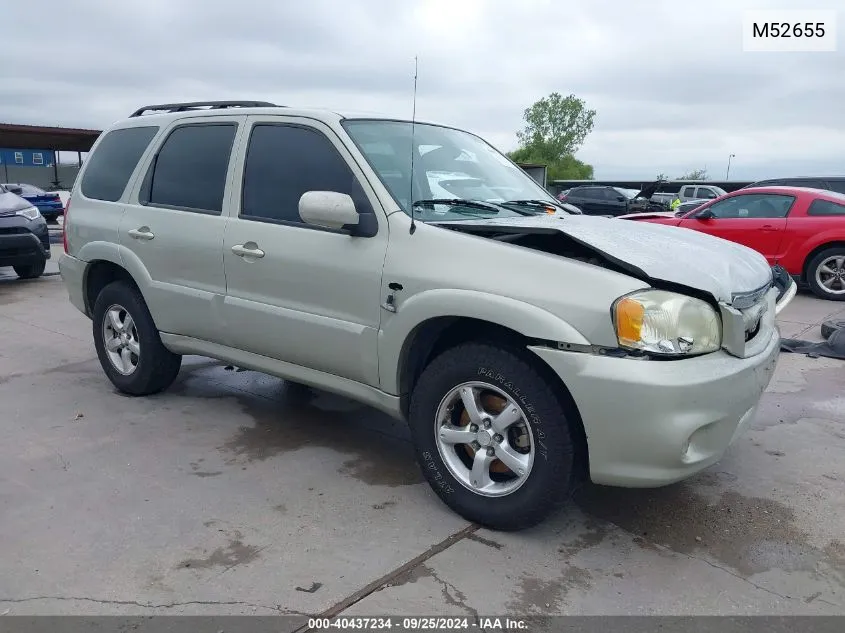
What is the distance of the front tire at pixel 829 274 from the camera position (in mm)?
9539

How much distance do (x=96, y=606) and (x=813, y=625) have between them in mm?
2531

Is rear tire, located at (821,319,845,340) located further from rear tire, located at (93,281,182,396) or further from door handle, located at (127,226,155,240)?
door handle, located at (127,226,155,240)

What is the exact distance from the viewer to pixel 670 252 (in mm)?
3131

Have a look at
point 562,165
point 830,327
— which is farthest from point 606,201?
point 562,165

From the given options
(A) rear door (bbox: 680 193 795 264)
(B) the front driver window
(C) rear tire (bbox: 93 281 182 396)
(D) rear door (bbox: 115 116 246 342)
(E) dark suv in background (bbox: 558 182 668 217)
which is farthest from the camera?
(E) dark suv in background (bbox: 558 182 668 217)

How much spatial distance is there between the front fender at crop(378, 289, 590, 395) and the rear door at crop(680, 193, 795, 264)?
792cm

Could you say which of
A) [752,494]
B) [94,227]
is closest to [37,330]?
[94,227]

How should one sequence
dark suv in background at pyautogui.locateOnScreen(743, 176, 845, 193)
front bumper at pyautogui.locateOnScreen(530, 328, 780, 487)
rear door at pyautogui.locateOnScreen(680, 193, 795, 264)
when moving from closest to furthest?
front bumper at pyautogui.locateOnScreen(530, 328, 780, 487) → rear door at pyautogui.locateOnScreen(680, 193, 795, 264) → dark suv in background at pyautogui.locateOnScreen(743, 176, 845, 193)

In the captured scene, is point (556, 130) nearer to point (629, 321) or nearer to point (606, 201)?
point (606, 201)

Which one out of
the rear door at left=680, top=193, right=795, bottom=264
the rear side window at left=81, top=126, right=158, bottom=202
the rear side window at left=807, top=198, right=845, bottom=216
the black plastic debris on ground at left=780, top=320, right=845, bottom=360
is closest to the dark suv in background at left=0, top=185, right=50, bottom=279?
the rear side window at left=81, top=126, right=158, bottom=202

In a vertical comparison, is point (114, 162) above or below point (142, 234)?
above

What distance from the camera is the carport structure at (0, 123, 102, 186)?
24312 millimetres

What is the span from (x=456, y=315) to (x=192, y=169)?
2.22 m

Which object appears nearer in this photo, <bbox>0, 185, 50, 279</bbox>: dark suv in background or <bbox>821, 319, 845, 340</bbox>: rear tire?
Result: <bbox>821, 319, 845, 340</bbox>: rear tire
